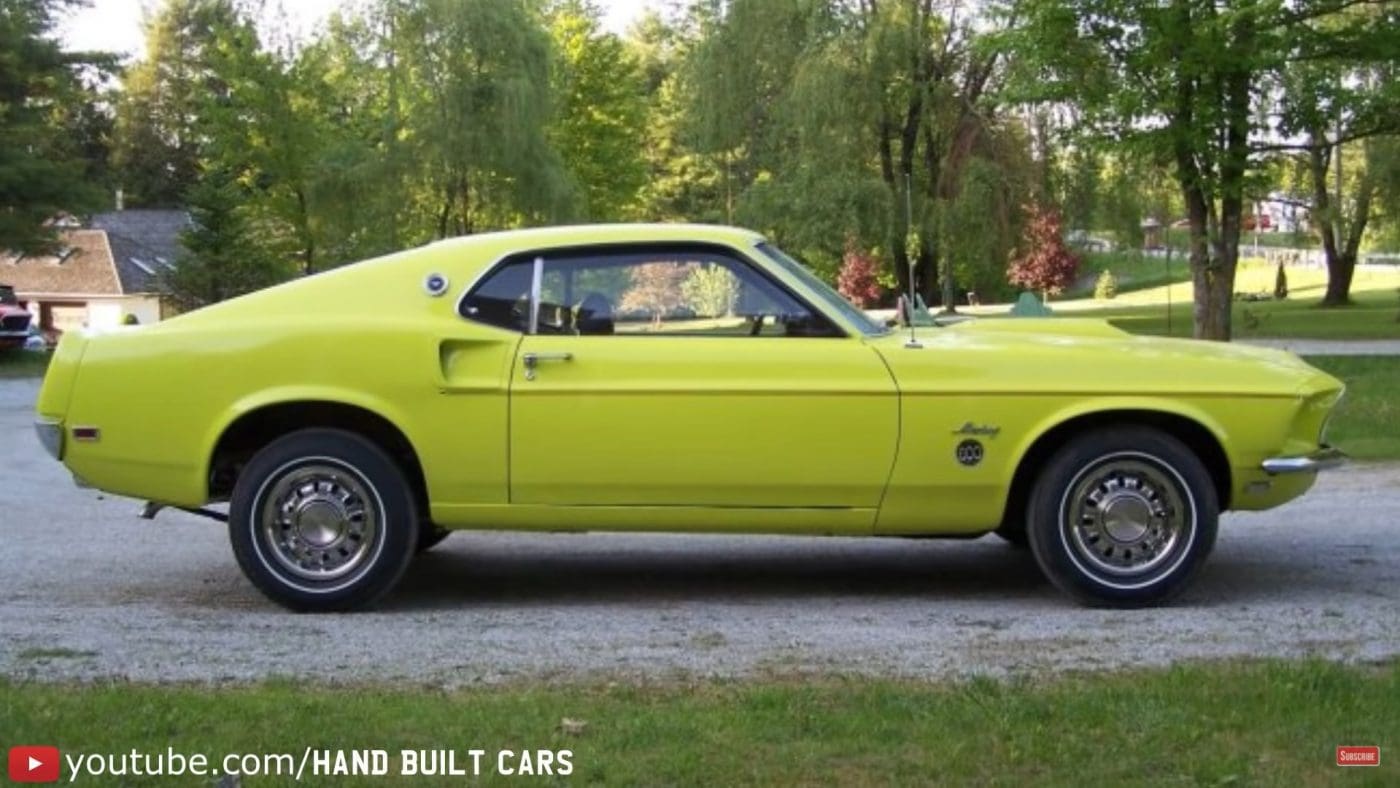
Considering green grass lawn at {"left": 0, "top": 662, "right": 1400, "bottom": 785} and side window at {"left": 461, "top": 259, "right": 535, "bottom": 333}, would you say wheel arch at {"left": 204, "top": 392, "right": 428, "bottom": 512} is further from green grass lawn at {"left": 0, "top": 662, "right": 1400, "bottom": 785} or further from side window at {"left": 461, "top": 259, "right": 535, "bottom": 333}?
green grass lawn at {"left": 0, "top": 662, "right": 1400, "bottom": 785}

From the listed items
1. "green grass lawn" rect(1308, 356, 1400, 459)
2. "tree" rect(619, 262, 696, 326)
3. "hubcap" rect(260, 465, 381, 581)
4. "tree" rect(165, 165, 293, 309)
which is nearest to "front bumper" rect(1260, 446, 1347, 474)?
"tree" rect(619, 262, 696, 326)

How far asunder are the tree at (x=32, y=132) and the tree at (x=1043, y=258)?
20.1 meters

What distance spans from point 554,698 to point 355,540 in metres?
1.96

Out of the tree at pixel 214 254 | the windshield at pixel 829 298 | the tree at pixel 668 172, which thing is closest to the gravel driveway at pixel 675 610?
the windshield at pixel 829 298

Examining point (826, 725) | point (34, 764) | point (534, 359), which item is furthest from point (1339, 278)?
point (34, 764)

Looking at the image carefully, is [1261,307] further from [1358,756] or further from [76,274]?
[1358,756]

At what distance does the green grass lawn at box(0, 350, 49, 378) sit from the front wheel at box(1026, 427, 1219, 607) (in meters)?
26.5

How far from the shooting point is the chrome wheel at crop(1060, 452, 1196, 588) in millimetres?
6422

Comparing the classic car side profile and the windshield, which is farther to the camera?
the windshield

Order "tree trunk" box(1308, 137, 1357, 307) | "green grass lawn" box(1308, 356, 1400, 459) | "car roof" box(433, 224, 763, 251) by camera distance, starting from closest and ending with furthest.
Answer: "car roof" box(433, 224, 763, 251)
"green grass lawn" box(1308, 356, 1400, 459)
"tree trunk" box(1308, 137, 1357, 307)

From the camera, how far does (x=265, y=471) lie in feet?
21.4

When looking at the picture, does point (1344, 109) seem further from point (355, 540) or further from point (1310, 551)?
point (355, 540)

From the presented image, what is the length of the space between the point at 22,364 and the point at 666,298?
93.2 feet

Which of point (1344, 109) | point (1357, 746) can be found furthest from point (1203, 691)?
point (1344, 109)
